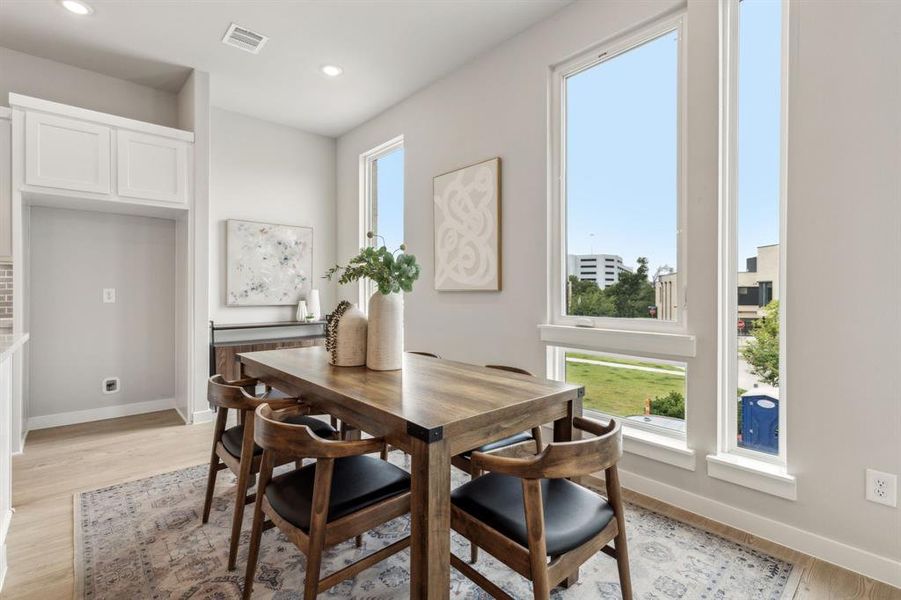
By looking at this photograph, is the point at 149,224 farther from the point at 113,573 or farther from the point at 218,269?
the point at 113,573

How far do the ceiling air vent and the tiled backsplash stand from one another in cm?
224

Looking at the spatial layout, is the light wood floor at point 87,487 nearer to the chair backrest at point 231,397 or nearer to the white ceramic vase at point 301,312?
the chair backrest at point 231,397

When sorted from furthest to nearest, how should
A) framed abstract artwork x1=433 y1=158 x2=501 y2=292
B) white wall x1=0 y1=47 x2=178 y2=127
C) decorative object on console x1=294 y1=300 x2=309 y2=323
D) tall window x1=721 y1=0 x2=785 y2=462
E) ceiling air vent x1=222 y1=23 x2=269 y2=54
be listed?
decorative object on console x1=294 y1=300 x2=309 y2=323 → white wall x1=0 y1=47 x2=178 y2=127 → framed abstract artwork x1=433 y1=158 x2=501 y2=292 → ceiling air vent x1=222 y1=23 x2=269 y2=54 → tall window x1=721 y1=0 x2=785 y2=462

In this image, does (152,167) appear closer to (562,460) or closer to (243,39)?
(243,39)

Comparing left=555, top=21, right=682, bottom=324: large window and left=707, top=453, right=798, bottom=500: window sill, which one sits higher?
left=555, top=21, right=682, bottom=324: large window

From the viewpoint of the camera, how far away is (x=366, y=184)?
5.03 meters

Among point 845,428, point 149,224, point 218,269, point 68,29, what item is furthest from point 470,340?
point 68,29

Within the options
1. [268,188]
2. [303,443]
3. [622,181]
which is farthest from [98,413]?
[622,181]

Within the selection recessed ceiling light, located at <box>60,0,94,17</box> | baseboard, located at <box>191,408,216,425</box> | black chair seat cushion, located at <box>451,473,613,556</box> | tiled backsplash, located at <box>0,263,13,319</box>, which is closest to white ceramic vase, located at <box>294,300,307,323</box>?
baseboard, located at <box>191,408,216,425</box>

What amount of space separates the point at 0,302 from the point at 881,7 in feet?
16.9

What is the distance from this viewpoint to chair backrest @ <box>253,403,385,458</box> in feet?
4.27

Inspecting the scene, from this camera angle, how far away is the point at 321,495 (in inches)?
51.8

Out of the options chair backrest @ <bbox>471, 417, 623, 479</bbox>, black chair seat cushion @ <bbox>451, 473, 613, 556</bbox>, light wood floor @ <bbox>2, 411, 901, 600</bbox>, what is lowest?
light wood floor @ <bbox>2, 411, 901, 600</bbox>

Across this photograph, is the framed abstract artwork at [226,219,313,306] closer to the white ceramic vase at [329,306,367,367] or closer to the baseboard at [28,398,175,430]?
the baseboard at [28,398,175,430]
